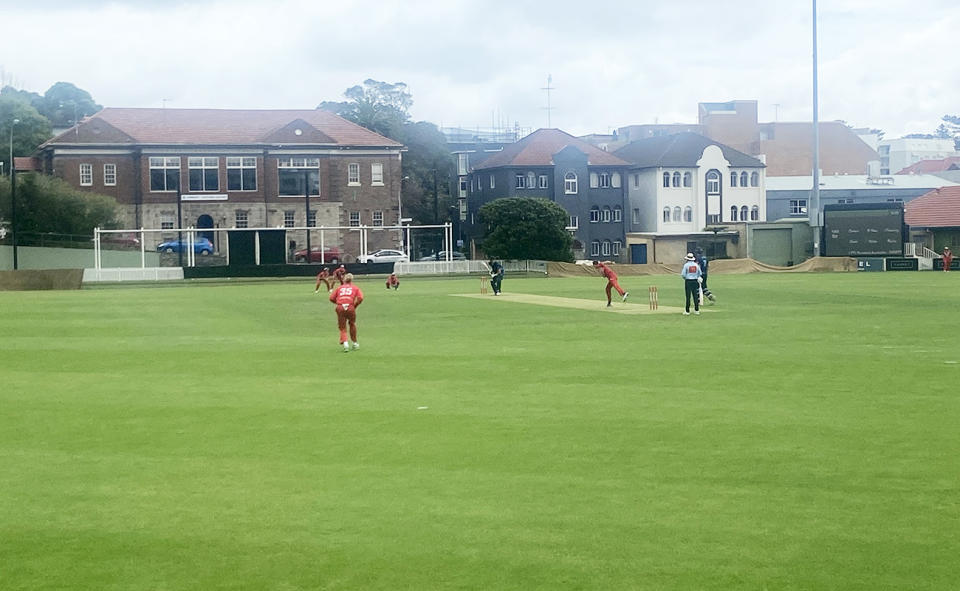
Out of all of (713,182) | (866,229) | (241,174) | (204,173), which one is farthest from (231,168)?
(866,229)

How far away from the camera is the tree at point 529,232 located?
91.0 meters

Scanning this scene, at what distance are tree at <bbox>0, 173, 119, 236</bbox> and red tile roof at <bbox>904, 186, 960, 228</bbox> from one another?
5888cm

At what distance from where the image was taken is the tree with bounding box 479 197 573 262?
9100cm

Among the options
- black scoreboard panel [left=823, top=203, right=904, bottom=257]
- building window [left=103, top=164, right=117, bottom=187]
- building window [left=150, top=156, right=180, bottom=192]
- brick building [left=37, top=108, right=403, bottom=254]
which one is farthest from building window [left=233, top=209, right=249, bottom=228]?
black scoreboard panel [left=823, top=203, right=904, bottom=257]

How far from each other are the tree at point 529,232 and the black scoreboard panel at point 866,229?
1827cm

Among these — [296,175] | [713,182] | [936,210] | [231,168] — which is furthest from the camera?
[713,182]

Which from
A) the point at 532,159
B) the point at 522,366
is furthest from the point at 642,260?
the point at 522,366

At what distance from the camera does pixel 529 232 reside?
90812 mm

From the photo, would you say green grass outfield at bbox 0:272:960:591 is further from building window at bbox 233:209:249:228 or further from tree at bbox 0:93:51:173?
tree at bbox 0:93:51:173

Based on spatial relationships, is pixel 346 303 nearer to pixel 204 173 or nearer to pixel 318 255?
pixel 318 255

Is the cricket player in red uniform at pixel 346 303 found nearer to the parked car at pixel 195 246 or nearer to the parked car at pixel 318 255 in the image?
the parked car at pixel 318 255

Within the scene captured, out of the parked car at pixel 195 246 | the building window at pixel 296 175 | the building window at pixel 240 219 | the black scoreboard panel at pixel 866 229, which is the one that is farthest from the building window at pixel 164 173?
the black scoreboard panel at pixel 866 229

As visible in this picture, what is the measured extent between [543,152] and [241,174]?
87.2 ft

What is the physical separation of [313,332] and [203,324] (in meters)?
4.84
